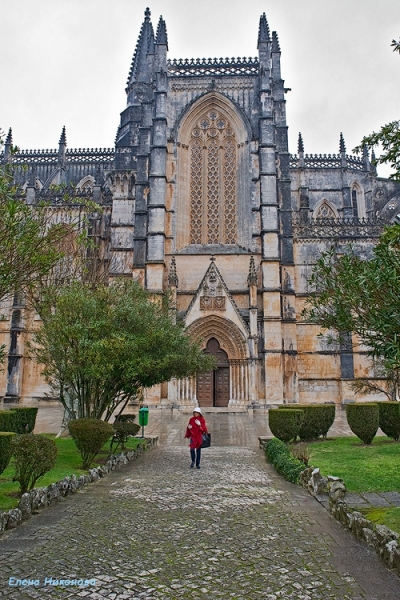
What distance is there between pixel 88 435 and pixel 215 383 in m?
17.8

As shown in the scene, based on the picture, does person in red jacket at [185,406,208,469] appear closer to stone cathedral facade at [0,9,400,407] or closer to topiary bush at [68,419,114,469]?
topiary bush at [68,419,114,469]

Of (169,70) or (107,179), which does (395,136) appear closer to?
(169,70)

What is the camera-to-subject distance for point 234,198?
30094 millimetres

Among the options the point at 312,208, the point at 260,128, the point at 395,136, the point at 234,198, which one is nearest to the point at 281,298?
the point at 234,198

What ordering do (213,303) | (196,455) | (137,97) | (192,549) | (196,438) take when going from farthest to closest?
(137,97)
(213,303)
(196,455)
(196,438)
(192,549)

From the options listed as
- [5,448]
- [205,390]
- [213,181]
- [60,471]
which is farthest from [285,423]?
[213,181]

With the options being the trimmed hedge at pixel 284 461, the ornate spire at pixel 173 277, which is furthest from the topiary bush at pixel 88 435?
the ornate spire at pixel 173 277

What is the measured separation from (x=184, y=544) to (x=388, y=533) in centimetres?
231

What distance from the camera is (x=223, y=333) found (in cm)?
2738

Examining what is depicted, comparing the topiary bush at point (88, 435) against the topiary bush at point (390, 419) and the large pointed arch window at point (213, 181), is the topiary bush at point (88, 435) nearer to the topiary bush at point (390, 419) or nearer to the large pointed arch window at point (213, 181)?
the topiary bush at point (390, 419)

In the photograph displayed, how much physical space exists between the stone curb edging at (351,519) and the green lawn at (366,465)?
0.38 metres

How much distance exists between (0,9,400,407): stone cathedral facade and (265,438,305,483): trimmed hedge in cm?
1445

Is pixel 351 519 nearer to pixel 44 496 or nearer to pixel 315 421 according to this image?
pixel 44 496

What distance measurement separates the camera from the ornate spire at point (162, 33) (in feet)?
101
